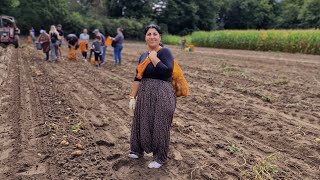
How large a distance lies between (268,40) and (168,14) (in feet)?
112

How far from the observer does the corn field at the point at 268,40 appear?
904 inches

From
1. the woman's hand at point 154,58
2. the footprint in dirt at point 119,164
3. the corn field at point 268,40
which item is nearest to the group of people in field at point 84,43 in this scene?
the footprint in dirt at point 119,164

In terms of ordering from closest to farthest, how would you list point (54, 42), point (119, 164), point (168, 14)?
point (119, 164), point (54, 42), point (168, 14)

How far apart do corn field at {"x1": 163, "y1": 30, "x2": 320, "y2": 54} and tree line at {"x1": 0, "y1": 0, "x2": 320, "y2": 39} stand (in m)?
17.4

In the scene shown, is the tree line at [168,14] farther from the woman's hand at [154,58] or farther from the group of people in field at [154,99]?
the woman's hand at [154,58]

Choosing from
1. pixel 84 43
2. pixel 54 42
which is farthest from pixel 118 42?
pixel 54 42

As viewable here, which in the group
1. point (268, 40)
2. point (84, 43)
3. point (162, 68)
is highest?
point (162, 68)

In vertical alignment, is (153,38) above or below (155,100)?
above

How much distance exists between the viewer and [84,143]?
192 inches

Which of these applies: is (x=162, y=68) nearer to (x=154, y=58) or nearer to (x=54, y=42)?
(x=154, y=58)

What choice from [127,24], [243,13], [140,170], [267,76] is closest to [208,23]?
[243,13]

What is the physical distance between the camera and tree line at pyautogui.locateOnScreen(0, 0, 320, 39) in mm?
41688

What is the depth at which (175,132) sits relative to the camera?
5633 millimetres

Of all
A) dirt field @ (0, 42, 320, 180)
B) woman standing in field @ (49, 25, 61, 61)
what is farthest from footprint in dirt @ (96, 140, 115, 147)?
woman standing in field @ (49, 25, 61, 61)
